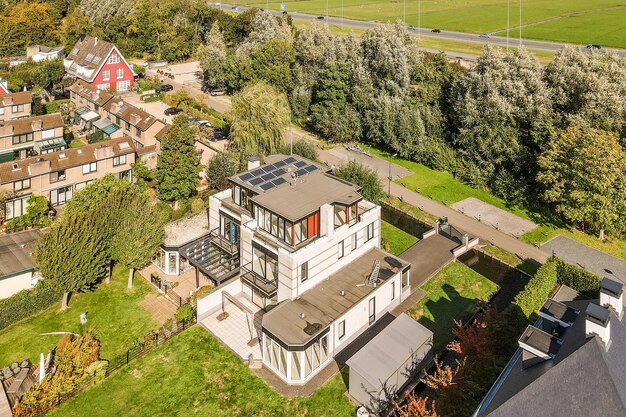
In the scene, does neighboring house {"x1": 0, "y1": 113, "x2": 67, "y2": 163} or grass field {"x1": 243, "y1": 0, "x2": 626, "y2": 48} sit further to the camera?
grass field {"x1": 243, "y1": 0, "x2": 626, "y2": 48}

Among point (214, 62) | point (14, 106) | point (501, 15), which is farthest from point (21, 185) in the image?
point (501, 15)

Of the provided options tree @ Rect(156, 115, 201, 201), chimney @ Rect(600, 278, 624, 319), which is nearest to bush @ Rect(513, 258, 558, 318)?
chimney @ Rect(600, 278, 624, 319)

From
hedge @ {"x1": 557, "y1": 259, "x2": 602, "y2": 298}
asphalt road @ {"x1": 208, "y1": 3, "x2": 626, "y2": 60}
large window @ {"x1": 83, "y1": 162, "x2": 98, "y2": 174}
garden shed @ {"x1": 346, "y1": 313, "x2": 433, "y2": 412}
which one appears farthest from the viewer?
asphalt road @ {"x1": 208, "y1": 3, "x2": 626, "y2": 60}

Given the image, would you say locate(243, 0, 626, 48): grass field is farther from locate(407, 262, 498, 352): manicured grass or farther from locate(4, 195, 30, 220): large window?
locate(4, 195, 30, 220): large window

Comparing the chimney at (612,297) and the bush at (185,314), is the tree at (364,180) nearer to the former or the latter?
the bush at (185,314)

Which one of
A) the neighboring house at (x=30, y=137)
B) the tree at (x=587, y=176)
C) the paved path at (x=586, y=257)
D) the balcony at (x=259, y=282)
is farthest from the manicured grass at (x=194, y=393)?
the neighboring house at (x=30, y=137)

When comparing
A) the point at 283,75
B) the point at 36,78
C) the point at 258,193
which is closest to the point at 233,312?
the point at 258,193
